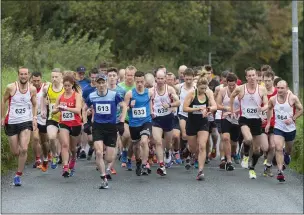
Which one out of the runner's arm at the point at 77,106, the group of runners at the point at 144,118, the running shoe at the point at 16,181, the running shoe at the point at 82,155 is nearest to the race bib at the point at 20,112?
the group of runners at the point at 144,118

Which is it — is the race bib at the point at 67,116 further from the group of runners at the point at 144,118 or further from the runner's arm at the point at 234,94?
the runner's arm at the point at 234,94

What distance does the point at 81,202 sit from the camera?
13219mm

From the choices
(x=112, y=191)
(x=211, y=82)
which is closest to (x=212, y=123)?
(x=211, y=82)

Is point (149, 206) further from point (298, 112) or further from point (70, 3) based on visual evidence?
point (70, 3)

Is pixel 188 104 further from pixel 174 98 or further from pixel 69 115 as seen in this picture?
pixel 69 115

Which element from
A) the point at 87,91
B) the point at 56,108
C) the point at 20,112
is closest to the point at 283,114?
the point at 56,108

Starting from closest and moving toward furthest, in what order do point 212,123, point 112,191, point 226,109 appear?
point 112,191
point 226,109
point 212,123

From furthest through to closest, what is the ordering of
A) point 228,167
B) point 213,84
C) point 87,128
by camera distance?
1. point 213,84
2. point 87,128
3. point 228,167

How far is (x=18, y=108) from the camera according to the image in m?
15.2

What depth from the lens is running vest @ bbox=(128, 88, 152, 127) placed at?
1633 cm

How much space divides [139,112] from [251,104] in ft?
6.64

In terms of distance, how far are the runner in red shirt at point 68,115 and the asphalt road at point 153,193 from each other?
527mm

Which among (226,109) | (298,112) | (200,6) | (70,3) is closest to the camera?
(298,112)

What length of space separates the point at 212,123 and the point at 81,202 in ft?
23.2
